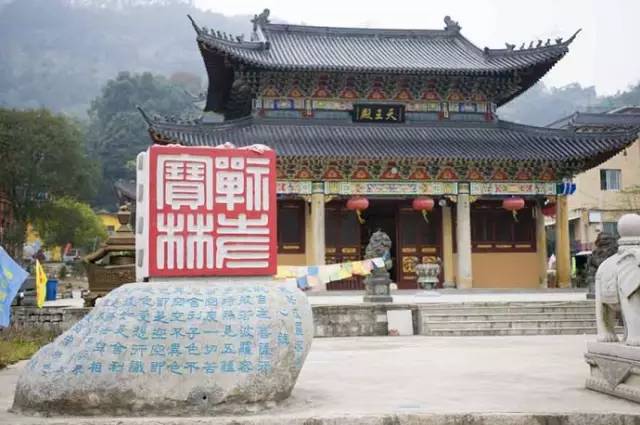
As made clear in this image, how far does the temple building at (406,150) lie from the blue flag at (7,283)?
40.9ft

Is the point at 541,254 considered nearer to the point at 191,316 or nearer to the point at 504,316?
the point at 504,316

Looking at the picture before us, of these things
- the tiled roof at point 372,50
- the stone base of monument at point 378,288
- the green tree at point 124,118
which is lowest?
the stone base of monument at point 378,288

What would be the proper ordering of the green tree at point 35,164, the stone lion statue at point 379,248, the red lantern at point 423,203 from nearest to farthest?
the stone lion statue at point 379,248, the red lantern at point 423,203, the green tree at point 35,164

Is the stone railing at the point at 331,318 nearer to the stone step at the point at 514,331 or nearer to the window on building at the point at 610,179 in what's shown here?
the stone step at the point at 514,331

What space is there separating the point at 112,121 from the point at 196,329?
235ft

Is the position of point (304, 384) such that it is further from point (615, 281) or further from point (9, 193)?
point (9, 193)

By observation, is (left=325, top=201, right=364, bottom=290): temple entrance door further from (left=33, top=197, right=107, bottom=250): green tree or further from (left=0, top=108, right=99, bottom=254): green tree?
(left=33, top=197, right=107, bottom=250): green tree

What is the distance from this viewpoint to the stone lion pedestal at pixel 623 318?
6773 mm

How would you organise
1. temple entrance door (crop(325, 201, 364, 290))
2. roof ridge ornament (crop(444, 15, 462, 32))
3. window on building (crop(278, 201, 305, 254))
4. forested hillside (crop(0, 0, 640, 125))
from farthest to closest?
1. forested hillside (crop(0, 0, 640, 125))
2. roof ridge ornament (crop(444, 15, 462, 32))
3. temple entrance door (crop(325, 201, 364, 290))
4. window on building (crop(278, 201, 305, 254))

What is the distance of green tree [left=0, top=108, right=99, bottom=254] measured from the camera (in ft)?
119

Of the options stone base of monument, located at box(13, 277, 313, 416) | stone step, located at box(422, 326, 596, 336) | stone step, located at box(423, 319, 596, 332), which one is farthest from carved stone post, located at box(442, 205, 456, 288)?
stone base of monument, located at box(13, 277, 313, 416)

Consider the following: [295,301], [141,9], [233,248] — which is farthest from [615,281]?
[141,9]

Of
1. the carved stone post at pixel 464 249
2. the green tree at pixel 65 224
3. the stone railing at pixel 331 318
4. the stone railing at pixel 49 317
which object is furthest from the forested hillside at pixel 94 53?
the stone railing at pixel 49 317

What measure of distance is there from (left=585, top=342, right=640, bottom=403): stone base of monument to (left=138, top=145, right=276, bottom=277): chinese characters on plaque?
3.46 meters
